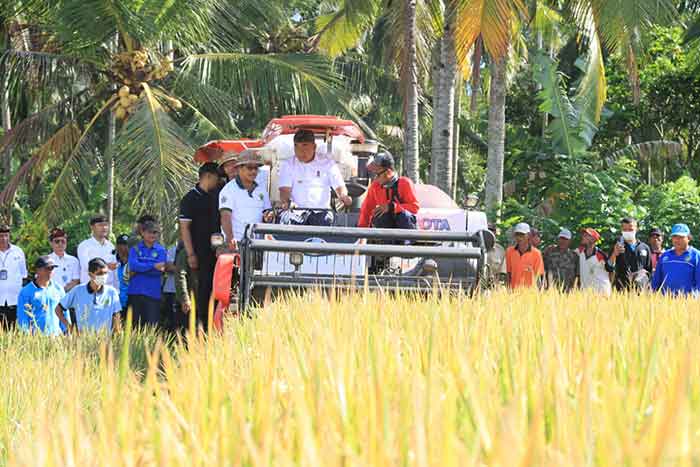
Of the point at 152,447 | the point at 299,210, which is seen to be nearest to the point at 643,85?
the point at 299,210

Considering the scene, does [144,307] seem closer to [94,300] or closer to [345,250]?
[94,300]

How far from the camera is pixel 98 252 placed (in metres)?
11.9

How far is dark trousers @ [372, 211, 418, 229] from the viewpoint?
9.08 meters

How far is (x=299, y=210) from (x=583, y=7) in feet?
26.3

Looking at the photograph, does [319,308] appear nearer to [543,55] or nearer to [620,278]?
[620,278]

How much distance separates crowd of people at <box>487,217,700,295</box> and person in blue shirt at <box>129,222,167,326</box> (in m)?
3.45

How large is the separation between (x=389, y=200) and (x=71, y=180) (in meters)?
9.47

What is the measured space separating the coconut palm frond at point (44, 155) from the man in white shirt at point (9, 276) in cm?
584

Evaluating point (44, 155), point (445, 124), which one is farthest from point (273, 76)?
point (44, 155)

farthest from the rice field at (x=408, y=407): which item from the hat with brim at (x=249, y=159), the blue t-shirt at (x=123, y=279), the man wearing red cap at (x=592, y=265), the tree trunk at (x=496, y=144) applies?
the tree trunk at (x=496, y=144)

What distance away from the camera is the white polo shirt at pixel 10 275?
11633mm

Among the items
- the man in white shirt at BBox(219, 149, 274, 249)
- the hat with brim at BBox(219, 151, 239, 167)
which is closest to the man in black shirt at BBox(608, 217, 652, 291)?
the hat with brim at BBox(219, 151, 239, 167)

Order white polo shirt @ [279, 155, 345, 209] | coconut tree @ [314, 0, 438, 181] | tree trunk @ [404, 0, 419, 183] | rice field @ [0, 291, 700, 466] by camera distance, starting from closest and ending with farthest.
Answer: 1. rice field @ [0, 291, 700, 466]
2. white polo shirt @ [279, 155, 345, 209]
3. tree trunk @ [404, 0, 419, 183]
4. coconut tree @ [314, 0, 438, 181]

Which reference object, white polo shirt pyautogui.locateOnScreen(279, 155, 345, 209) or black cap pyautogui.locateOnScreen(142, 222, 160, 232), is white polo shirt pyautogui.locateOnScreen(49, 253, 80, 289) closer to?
black cap pyautogui.locateOnScreen(142, 222, 160, 232)
